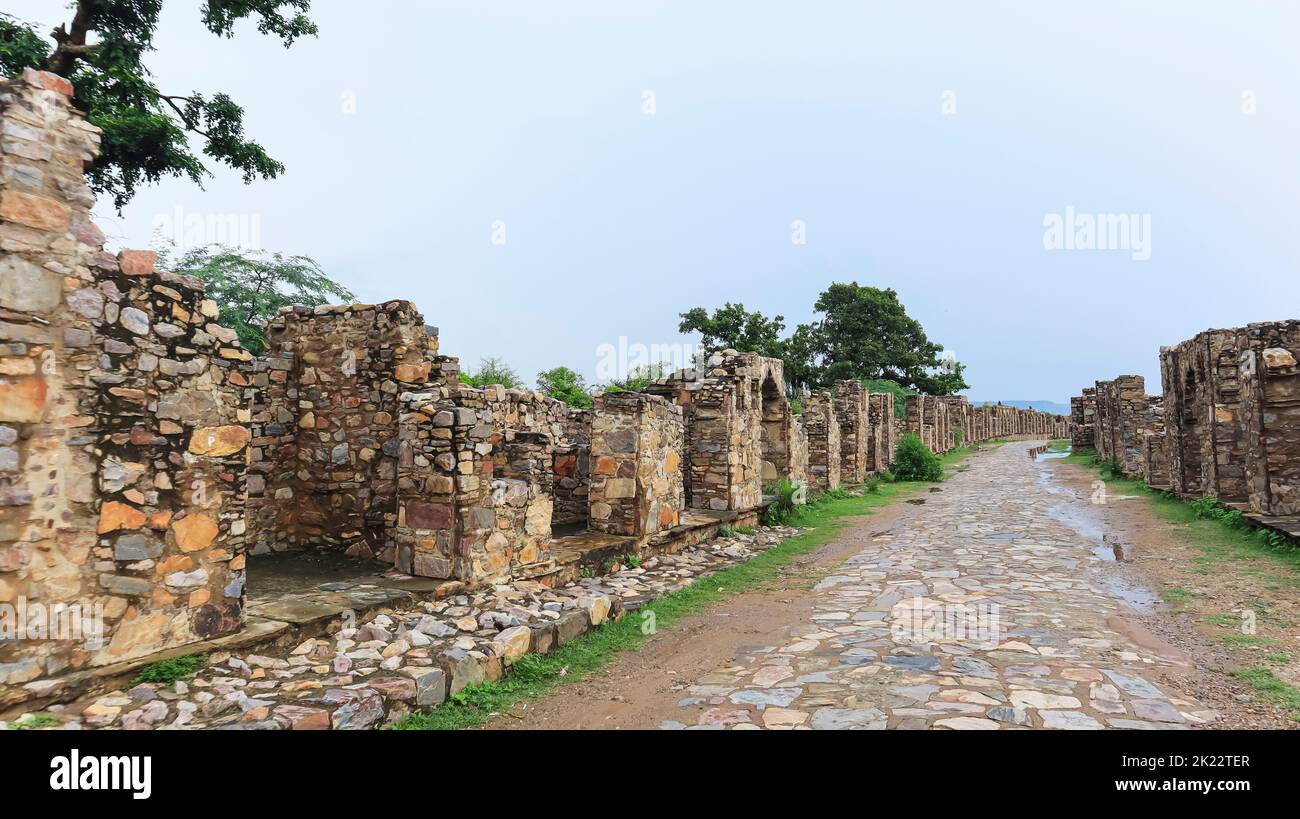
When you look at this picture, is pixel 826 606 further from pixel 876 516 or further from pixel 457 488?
pixel 876 516

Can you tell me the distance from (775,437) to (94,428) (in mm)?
13583

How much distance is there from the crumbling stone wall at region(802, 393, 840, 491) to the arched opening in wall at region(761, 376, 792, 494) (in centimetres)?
347

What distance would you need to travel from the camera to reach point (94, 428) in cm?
431

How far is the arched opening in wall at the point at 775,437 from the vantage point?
16266 mm

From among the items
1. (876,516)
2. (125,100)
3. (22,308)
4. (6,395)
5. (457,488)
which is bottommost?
(876,516)

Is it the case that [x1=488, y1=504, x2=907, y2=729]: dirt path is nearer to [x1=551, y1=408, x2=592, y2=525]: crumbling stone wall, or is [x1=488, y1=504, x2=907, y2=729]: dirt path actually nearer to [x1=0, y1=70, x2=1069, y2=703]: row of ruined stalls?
[x1=0, y1=70, x2=1069, y2=703]: row of ruined stalls

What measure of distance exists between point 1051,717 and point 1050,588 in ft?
14.3

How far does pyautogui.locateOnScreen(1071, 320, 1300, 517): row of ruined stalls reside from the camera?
Result: 37.4 feet

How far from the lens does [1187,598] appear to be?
745cm

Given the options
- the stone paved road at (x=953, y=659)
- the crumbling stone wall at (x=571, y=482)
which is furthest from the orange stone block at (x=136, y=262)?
the crumbling stone wall at (x=571, y=482)

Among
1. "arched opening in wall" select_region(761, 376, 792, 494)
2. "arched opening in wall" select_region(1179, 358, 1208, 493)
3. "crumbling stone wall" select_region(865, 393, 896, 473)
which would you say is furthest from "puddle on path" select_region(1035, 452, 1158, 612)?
"crumbling stone wall" select_region(865, 393, 896, 473)

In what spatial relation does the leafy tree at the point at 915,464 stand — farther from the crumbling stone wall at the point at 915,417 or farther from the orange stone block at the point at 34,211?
the orange stone block at the point at 34,211

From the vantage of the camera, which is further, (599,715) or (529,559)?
(529,559)

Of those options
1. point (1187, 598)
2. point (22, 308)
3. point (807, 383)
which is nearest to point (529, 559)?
point (22, 308)
